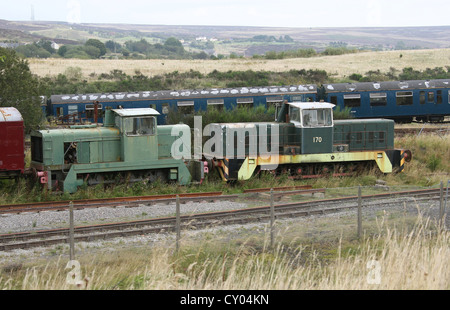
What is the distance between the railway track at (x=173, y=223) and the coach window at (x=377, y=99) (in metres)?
18.2

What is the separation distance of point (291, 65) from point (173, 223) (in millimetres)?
56612

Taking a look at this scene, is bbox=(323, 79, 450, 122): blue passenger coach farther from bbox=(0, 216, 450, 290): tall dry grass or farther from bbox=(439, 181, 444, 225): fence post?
bbox=(0, 216, 450, 290): tall dry grass

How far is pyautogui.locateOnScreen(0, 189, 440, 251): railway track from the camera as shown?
11922mm

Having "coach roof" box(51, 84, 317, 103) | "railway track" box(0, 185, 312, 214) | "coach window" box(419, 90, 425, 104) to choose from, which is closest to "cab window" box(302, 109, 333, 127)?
"railway track" box(0, 185, 312, 214)

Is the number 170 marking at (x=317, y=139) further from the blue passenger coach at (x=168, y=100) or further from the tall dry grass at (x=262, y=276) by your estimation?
the tall dry grass at (x=262, y=276)

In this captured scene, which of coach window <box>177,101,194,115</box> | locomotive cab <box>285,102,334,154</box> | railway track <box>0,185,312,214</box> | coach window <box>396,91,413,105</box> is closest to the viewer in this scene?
railway track <box>0,185,312,214</box>

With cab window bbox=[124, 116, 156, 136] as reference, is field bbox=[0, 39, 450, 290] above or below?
below

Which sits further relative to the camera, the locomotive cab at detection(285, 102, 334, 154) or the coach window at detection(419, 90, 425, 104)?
the coach window at detection(419, 90, 425, 104)

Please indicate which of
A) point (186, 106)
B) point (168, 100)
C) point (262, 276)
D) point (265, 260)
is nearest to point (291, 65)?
point (186, 106)

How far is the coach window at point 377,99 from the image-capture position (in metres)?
32.5

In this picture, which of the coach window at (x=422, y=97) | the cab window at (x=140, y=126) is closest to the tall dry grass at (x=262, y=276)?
the cab window at (x=140, y=126)

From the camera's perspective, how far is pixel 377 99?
3253cm

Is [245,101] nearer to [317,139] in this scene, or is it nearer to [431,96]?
[431,96]

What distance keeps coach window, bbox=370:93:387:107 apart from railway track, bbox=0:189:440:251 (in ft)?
59.7
